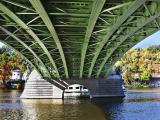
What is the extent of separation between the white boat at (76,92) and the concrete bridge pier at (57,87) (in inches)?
69.0

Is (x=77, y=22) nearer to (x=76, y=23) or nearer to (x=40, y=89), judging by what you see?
(x=76, y=23)

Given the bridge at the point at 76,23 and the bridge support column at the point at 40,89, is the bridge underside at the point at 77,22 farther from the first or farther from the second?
the bridge support column at the point at 40,89

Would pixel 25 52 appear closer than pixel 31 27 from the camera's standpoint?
No

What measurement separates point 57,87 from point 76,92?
16.4 ft

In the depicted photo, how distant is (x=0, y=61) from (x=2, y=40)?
11185 centimetres

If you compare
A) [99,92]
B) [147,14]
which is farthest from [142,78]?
[147,14]

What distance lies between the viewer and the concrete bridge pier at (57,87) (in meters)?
75.6

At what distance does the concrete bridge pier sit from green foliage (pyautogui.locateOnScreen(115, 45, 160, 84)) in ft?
288

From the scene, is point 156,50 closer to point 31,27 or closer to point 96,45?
point 96,45

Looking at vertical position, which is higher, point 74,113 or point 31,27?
point 31,27

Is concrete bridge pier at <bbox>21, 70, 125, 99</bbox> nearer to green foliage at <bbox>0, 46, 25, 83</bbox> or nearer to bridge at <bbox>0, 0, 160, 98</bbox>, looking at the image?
bridge at <bbox>0, 0, 160, 98</bbox>

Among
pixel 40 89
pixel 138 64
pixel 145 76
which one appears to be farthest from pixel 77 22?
pixel 138 64

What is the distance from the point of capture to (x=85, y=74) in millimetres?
72500

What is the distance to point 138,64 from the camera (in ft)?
573
